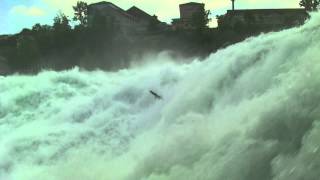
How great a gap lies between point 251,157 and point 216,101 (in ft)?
13.1

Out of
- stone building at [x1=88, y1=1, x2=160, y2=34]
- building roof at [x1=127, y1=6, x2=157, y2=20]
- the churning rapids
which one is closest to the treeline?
stone building at [x1=88, y1=1, x2=160, y2=34]

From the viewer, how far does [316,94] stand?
8195mm

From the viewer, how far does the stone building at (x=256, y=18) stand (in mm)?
58906

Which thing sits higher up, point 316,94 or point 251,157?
point 316,94

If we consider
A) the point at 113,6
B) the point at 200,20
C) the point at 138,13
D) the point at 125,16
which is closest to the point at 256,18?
the point at 200,20

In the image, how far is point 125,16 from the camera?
254 feet

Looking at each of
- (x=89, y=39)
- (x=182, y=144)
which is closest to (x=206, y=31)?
(x=89, y=39)

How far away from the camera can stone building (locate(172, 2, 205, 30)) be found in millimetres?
67450

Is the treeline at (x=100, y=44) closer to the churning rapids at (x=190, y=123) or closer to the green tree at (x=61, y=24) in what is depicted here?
the green tree at (x=61, y=24)

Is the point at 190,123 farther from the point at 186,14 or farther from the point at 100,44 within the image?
the point at 186,14

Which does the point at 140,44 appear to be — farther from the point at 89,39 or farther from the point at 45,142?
the point at 45,142

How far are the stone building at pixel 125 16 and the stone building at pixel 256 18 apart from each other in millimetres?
9776

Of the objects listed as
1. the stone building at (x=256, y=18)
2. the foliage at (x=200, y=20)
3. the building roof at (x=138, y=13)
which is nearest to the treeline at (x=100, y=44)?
the foliage at (x=200, y=20)

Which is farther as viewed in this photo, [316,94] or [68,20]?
[68,20]
